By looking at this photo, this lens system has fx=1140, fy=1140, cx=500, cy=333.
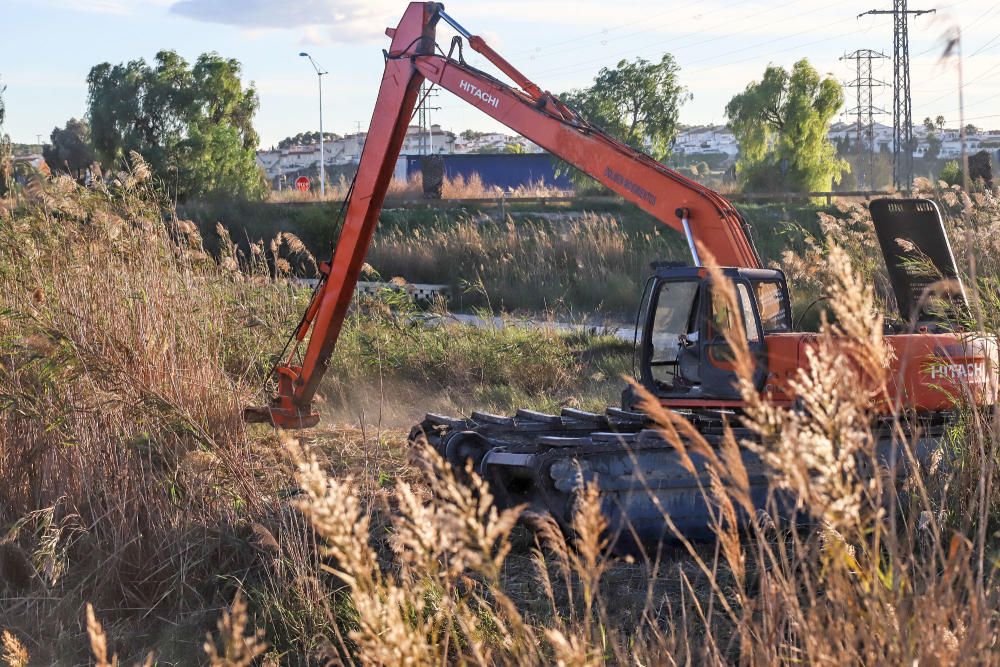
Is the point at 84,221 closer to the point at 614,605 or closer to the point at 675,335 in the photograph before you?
the point at 675,335

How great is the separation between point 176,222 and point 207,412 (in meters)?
2.03

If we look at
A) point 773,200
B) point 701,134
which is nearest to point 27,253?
point 773,200

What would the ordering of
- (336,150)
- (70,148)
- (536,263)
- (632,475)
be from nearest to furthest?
(632,475), (536,263), (70,148), (336,150)

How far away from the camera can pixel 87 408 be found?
6.76 m

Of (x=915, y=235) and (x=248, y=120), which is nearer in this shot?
(x=915, y=235)

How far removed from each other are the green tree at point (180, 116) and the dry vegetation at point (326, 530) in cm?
3029

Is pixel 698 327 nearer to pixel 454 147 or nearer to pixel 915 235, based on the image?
pixel 915 235

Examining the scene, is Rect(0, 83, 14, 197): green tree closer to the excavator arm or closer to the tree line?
the excavator arm

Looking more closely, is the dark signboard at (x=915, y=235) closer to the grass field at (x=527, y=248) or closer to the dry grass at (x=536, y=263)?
the grass field at (x=527, y=248)

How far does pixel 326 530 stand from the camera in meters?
2.45

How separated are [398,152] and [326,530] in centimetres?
756

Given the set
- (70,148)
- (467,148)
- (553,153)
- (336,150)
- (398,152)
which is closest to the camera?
(553,153)

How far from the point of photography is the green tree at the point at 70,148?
4400 centimetres

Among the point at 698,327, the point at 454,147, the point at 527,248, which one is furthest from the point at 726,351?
the point at 454,147
